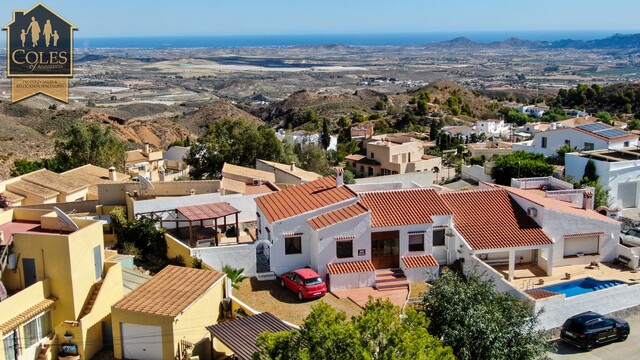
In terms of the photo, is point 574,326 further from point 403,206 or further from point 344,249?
point 344,249

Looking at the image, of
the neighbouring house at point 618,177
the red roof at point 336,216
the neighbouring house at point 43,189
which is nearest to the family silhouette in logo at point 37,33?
the neighbouring house at point 43,189

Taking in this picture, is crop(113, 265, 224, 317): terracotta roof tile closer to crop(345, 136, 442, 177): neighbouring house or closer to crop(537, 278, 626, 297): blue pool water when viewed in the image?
crop(537, 278, 626, 297): blue pool water

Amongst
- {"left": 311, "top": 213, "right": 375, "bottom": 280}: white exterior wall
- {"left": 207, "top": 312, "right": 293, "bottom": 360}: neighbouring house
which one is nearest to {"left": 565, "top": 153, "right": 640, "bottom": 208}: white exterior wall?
{"left": 311, "top": 213, "right": 375, "bottom": 280}: white exterior wall

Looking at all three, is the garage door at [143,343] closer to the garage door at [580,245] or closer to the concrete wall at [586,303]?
the concrete wall at [586,303]

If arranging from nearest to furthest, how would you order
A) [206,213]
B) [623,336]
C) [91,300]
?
[91,300] < [623,336] < [206,213]

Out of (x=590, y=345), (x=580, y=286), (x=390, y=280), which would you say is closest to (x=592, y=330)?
(x=590, y=345)

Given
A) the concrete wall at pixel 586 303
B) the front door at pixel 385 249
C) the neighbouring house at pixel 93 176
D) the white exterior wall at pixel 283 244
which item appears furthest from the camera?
the neighbouring house at pixel 93 176
